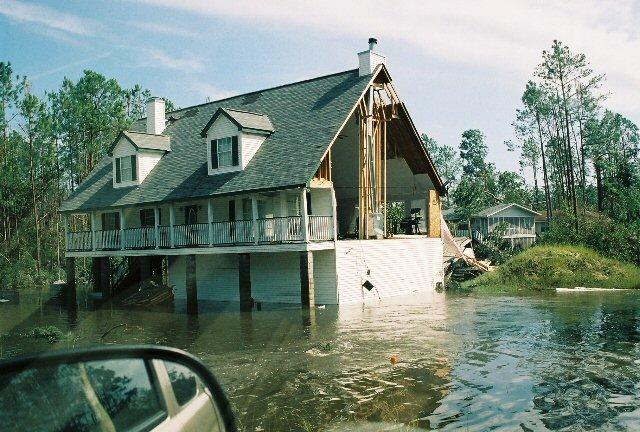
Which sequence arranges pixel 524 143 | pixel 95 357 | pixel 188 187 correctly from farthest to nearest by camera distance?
pixel 524 143 < pixel 188 187 < pixel 95 357

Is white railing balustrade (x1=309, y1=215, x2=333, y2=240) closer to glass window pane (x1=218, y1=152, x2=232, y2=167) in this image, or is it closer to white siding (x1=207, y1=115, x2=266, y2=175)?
white siding (x1=207, y1=115, x2=266, y2=175)

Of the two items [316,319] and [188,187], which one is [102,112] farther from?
[316,319]

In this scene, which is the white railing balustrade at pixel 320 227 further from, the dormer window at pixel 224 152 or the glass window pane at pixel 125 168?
the glass window pane at pixel 125 168

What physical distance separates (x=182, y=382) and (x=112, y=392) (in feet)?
1.49

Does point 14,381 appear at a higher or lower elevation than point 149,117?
lower

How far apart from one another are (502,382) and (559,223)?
97.4 feet

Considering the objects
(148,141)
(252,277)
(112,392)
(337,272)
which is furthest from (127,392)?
(148,141)

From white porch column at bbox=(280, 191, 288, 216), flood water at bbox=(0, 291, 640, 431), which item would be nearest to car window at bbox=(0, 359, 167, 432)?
flood water at bbox=(0, 291, 640, 431)

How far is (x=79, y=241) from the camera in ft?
107

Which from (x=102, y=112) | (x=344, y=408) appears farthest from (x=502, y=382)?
(x=102, y=112)

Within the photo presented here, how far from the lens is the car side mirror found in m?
2.29

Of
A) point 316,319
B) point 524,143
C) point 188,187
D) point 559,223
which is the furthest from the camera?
point 524,143

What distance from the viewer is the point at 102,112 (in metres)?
56.3

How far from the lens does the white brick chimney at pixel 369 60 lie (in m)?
27.5
